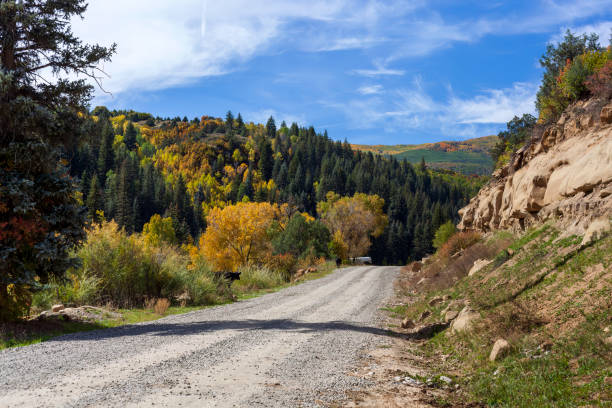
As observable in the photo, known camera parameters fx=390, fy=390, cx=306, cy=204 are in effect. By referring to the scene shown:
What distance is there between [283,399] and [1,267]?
7531 millimetres

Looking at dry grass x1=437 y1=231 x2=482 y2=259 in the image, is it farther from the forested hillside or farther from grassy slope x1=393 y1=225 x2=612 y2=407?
the forested hillside

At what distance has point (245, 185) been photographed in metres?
148

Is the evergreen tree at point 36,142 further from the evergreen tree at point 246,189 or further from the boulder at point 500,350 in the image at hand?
the evergreen tree at point 246,189

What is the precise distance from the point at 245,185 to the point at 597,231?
143 m

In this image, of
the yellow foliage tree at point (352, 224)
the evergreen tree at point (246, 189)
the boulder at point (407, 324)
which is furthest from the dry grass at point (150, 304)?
the evergreen tree at point (246, 189)

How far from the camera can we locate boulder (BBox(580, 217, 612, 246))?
8.16 metres

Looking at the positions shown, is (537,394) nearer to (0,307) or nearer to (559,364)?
(559,364)

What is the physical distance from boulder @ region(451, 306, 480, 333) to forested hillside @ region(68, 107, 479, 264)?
2341 inches

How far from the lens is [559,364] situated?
5035 millimetres

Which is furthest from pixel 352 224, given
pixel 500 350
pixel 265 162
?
pixel 265 162

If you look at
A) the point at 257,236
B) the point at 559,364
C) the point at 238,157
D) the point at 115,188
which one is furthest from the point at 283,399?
the point at 238,157

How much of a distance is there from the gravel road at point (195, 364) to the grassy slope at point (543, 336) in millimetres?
1769

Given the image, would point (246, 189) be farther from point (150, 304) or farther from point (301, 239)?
point (150, 304)

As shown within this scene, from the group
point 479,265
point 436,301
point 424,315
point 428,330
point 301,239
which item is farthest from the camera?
point 301,239
